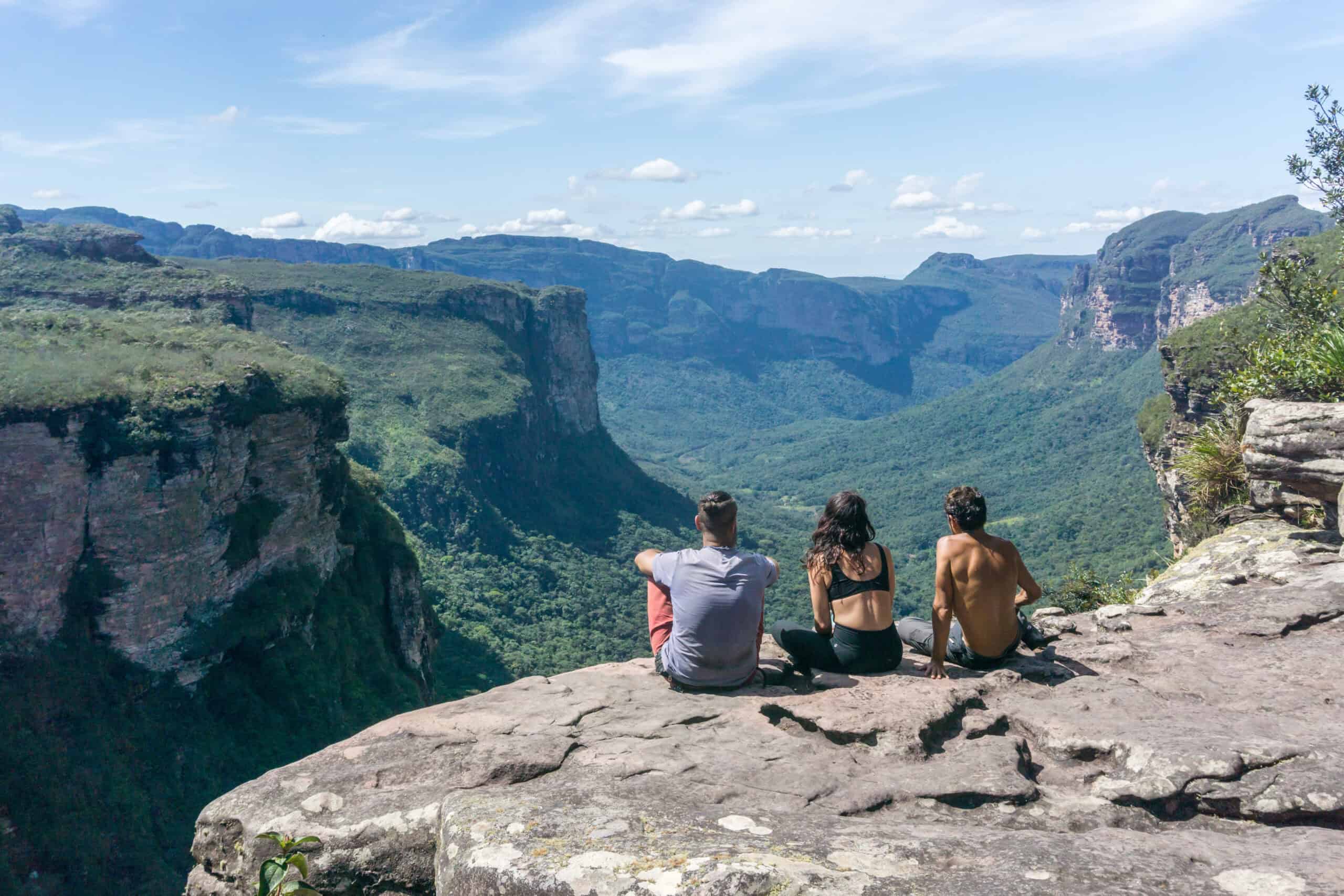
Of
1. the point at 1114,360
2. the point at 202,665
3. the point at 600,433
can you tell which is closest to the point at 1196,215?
the point at 1114,360

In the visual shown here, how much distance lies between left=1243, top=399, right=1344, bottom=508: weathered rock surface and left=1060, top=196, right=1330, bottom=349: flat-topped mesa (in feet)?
442

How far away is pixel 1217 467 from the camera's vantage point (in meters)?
12.7

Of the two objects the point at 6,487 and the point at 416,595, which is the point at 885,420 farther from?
the point at 6,487

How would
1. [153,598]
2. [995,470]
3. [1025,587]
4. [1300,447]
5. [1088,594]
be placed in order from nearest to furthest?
[1025,587] → [1300,447] → [1088,594] → [153,598] → [995,470]

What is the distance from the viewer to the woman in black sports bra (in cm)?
710

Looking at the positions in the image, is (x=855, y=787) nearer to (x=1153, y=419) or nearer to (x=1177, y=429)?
(x=1177, y=429)

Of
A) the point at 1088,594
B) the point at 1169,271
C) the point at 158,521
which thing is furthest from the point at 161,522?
the point at 1169,271

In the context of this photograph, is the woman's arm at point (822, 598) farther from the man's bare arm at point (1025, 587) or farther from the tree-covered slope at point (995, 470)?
the tree-covered slope at point (995, 470)

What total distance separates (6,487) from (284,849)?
27.1 m

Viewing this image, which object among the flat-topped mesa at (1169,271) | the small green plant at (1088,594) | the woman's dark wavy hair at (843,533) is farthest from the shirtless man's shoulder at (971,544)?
the flat-topped mesa at (1169,271)

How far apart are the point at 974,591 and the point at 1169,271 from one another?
7264 inches

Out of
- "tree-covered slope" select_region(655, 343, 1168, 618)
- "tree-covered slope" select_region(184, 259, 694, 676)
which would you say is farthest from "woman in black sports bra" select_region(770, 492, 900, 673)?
"tree-covered slope" select_region(655, 343, 1168, 618)

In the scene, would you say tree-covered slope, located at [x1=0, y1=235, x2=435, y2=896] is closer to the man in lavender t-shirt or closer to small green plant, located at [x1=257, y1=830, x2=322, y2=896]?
small green plant, located at [x1=257, y1=830, x2=322, y2=896]

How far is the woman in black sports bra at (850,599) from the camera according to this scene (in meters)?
7.10
